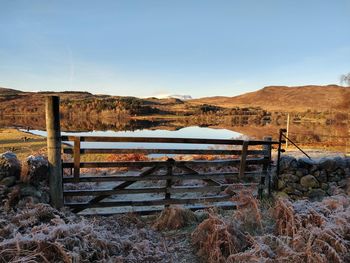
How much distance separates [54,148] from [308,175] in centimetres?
714

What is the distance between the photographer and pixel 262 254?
4.26 metres

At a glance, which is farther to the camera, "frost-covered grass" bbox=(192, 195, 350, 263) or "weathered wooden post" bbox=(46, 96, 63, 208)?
"weathered wooden post" bbox=(46, 96, 63, 208)

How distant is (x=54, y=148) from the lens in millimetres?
6203

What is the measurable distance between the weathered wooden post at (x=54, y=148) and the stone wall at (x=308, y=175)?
6132mm

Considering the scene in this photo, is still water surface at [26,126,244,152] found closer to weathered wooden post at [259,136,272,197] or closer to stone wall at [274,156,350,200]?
stone wall at [274,156,350,200]

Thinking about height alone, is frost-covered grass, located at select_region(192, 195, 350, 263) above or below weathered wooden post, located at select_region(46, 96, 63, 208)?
below

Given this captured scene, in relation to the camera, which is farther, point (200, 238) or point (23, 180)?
point (23, 180)

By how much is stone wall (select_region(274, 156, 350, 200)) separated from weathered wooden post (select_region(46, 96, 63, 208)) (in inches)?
241

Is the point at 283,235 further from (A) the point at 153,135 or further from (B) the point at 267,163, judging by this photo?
(A) the point at 153,135

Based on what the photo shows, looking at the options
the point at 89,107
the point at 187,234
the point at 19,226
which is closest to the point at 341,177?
the point at 187,234

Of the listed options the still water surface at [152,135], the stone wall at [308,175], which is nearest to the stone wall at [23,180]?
the stone wall at [308,175]

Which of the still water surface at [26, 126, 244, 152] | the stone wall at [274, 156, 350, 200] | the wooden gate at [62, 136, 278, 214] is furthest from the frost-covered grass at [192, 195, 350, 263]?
the still water surface at [26, 126, 244, 152]

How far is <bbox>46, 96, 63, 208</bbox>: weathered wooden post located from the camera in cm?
610

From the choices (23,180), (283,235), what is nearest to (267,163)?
(283,235)
